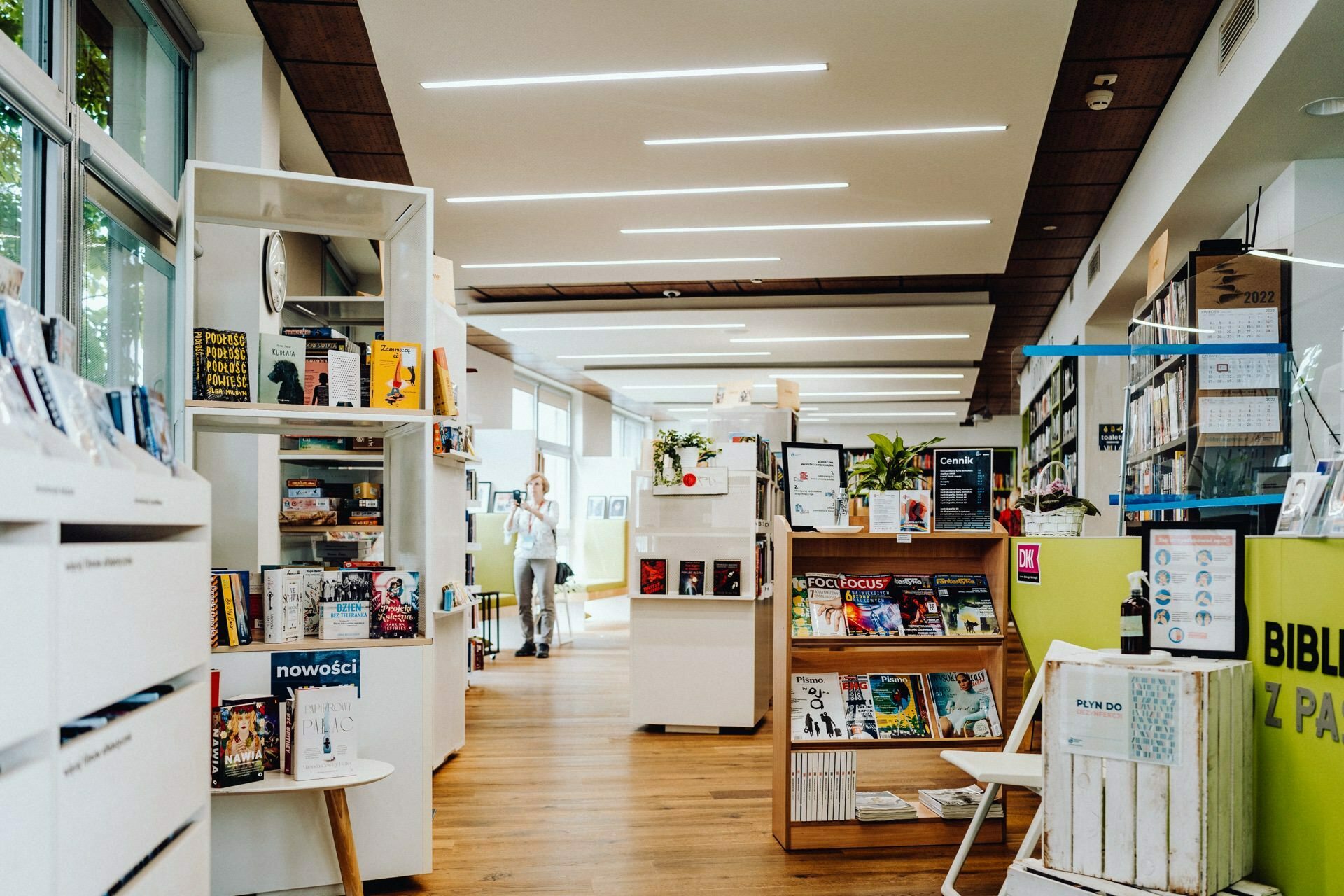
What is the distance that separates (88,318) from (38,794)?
2.63 meters

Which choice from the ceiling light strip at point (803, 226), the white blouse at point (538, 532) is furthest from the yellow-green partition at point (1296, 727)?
the white blouse at point (538, 532)

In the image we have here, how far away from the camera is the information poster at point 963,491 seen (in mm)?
3938

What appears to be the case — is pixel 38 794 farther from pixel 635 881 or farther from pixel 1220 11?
pixel 1220 11

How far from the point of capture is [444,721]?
5.18 meters

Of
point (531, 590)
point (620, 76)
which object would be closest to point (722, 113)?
point (620, 76)

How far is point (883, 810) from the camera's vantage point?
12.8 feet

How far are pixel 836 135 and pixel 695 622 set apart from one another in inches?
112

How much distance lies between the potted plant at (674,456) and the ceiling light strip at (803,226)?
1.65 m

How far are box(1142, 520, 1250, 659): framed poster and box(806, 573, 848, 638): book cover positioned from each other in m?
1.36

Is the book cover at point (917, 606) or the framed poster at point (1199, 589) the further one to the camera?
the book cover at point (917, 606)

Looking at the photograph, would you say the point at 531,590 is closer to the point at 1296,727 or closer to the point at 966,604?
the point at 966,604

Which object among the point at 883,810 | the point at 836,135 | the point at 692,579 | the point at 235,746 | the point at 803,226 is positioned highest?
the point at 836,135

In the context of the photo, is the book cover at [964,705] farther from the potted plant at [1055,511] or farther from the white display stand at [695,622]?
the white display stand at [695,622]

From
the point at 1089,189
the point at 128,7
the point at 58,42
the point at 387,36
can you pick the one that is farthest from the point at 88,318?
the point at 1089,189
